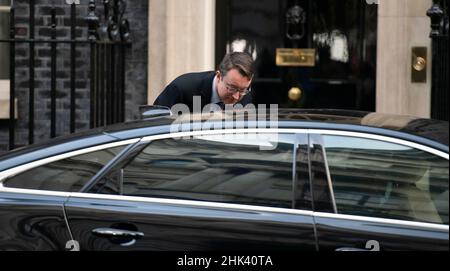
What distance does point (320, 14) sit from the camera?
8961 mm

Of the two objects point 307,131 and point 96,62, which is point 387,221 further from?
point 96,62

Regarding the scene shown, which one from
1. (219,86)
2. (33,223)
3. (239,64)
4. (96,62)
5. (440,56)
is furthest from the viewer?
(96,62)

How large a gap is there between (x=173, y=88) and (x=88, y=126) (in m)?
2.97

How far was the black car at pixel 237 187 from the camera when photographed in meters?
4.23

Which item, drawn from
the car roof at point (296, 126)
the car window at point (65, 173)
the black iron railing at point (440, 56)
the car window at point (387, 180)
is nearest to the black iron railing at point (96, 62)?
the black iron railing at point (440, 56)

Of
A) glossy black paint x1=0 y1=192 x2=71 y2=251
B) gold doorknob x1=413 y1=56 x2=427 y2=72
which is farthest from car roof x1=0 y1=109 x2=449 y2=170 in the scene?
gold doorknob x1=413 y1=56 x2=427 y2=72

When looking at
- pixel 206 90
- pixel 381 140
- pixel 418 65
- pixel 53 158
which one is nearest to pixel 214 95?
pixel 206 90

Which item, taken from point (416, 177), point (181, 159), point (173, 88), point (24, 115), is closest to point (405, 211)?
point (416, 177)

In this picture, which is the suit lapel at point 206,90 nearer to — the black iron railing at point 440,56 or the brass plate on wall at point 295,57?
the black iron railing at point 440,56

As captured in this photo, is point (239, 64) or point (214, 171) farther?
point (239, 64)

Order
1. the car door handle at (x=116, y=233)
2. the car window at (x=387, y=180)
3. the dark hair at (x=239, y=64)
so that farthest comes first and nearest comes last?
1. the dark hair at (x=239, y=64)
2. the car door handle at (x=116, y=233)
3. the car window at (x=387, y=180)

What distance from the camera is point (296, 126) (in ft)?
14.7

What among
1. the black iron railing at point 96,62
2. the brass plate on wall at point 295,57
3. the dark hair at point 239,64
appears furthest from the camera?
the brass plate on wall at point 295,57

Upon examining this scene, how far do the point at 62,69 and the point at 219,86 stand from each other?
10.9ft
